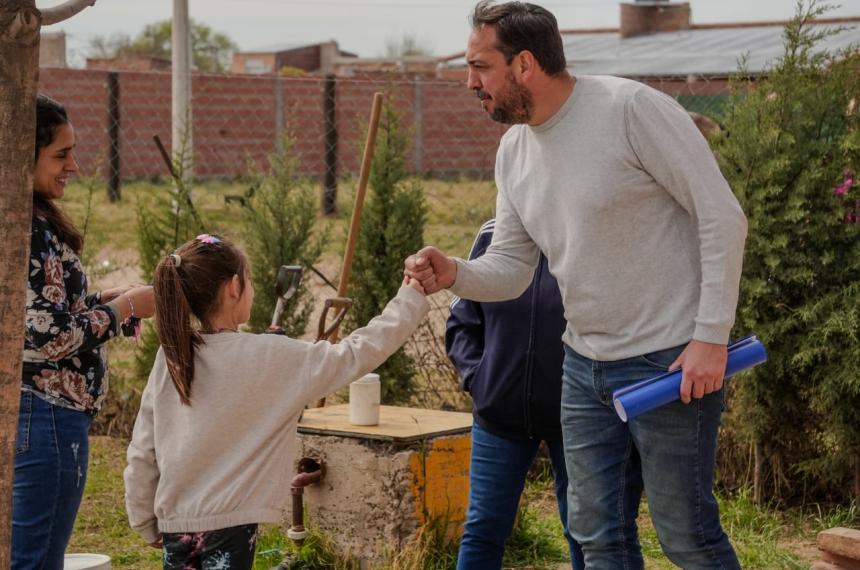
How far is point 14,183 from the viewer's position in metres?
2.33

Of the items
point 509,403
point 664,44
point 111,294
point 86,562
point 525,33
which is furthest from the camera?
point 664,44

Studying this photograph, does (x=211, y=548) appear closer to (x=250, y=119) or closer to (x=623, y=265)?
(x=623, y=265)

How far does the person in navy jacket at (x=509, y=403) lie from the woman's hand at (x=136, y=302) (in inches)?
40.6

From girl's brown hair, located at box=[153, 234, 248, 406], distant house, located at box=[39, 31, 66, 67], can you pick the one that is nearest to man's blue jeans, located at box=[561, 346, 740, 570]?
girl's brown hair, located at box=[153, 234, 248, 406]

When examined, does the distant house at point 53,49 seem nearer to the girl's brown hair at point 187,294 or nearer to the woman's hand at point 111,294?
the woman's hand at point 111,294

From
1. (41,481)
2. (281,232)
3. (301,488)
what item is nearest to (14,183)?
(41,481)

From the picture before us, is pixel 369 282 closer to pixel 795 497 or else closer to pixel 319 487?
pixel 319 487

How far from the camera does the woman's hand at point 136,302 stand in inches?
120

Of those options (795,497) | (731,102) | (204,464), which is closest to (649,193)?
(204,464)

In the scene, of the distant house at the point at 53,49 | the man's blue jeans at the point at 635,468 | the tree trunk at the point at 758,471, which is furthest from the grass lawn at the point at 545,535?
the distant house at the point at 53,49

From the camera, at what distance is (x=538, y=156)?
9.73 ft

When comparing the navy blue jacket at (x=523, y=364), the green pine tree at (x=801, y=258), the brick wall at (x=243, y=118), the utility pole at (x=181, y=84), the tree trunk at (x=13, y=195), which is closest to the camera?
the tree trunk at (x=13, y=195)

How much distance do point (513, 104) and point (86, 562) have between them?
80.0 inches

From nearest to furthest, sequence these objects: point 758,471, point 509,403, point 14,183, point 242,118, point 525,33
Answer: point 14,183 < point 525,33 < point 509,403 < point 758,471 < point 242,118
